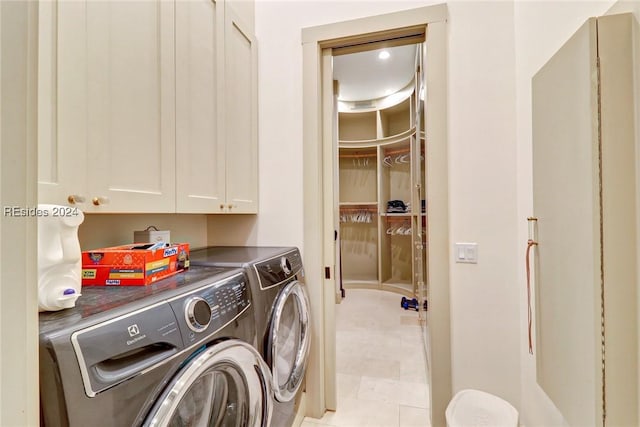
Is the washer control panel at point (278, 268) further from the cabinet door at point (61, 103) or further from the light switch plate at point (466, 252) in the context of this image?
the light switch plate at point (466, 252)

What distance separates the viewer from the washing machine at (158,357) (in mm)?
490

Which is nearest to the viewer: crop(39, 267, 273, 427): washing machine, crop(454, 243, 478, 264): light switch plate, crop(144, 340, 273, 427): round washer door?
crop(39, 267, 273, 427): washing machine

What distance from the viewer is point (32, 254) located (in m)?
0.40

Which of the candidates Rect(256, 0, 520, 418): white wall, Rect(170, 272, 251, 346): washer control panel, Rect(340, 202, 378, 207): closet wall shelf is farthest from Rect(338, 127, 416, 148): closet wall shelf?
Rect(170, 272, 251, 346): washer control panel

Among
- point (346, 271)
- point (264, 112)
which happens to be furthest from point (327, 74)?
point (346, 271)

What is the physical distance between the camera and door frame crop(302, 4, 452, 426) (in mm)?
1553

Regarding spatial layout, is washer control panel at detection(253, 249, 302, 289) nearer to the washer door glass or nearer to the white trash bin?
the washer door glass

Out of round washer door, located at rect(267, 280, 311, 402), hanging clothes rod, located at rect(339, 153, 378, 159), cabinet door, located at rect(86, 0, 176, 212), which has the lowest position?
round washer door, located at rect(267, 280, 311, 402)

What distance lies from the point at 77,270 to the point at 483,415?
6.02ft

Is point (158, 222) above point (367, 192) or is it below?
below

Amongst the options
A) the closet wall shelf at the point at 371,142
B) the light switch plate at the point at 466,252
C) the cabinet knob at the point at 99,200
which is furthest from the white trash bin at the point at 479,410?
the closet wall shelf at the point at 371,142

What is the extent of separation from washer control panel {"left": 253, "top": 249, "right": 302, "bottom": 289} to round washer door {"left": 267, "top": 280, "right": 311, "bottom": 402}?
6 cm

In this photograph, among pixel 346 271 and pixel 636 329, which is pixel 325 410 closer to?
pixel 636 329

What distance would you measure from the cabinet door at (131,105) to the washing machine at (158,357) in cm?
33
